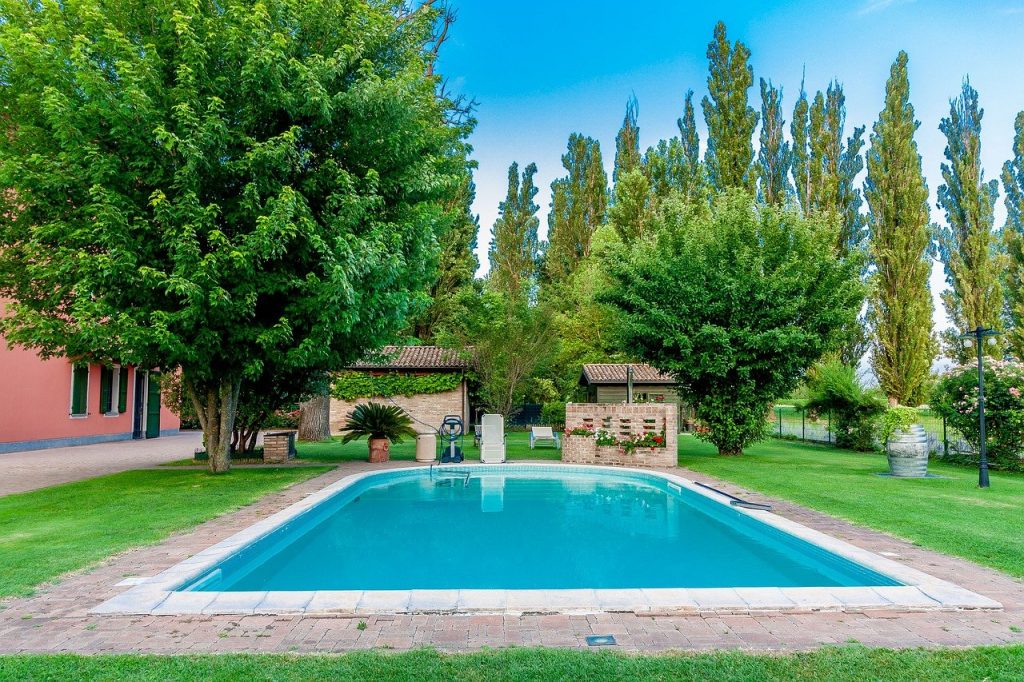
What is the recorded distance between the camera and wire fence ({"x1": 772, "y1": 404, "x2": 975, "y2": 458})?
15242 millimetres

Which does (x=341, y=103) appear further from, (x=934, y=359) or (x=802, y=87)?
(x=802, y=87)

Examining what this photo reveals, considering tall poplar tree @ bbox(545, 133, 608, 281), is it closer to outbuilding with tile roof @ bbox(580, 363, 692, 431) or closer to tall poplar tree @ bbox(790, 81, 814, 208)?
tall poplar tree @ bbox(790, 81, 814, 208)

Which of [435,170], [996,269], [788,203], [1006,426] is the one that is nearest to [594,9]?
[788,203]

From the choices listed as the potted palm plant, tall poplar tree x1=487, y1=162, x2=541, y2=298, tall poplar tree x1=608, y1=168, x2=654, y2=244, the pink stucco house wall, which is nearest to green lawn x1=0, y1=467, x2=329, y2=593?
the potted palm plant

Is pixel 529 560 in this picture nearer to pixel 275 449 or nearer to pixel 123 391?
pixel 275 449

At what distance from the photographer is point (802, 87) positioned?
29625 mm

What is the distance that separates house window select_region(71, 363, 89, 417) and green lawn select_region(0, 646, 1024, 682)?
60.0ft

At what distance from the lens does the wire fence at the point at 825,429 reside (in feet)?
50.0

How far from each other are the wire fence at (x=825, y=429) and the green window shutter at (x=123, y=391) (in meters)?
23.3

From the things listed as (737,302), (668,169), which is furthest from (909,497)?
Result: (668,169)

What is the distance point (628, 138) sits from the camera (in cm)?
3881

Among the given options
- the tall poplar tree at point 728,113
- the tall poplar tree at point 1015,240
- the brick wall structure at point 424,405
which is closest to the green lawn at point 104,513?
the brick wall structure at point 424,405

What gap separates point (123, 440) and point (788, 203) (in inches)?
881

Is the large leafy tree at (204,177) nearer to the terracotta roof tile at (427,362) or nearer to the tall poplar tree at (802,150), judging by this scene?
the terracotta roof tile at (427,362)
